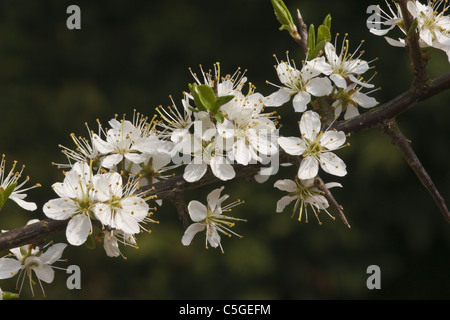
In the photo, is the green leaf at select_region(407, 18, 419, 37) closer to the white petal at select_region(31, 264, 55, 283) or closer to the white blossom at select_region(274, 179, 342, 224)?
the white blossom at select_region(274, 179, 342, 224)

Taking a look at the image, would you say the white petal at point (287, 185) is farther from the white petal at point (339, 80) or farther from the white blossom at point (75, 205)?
the white blossom at point (75, 205)

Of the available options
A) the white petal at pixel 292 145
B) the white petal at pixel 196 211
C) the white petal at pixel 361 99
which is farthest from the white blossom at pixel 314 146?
the white petal at pixel 196 211

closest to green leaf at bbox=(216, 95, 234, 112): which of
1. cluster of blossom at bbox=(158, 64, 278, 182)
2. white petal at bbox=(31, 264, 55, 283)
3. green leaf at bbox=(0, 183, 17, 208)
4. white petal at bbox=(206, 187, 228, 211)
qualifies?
cluster of blossom at bbox=(158, 64, 278, 182)

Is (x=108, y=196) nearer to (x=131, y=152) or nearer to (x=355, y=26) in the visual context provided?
(x=131, y=152)

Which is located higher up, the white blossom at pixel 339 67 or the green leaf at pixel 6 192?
the white blossom at pixel 339 67

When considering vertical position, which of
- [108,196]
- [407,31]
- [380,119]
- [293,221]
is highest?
[293,221]


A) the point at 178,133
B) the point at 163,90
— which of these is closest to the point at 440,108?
the point at 163,90

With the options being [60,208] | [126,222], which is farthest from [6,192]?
[126,222]

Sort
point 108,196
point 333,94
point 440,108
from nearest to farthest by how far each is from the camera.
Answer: point 108,196
point 333,94
point 440,108
